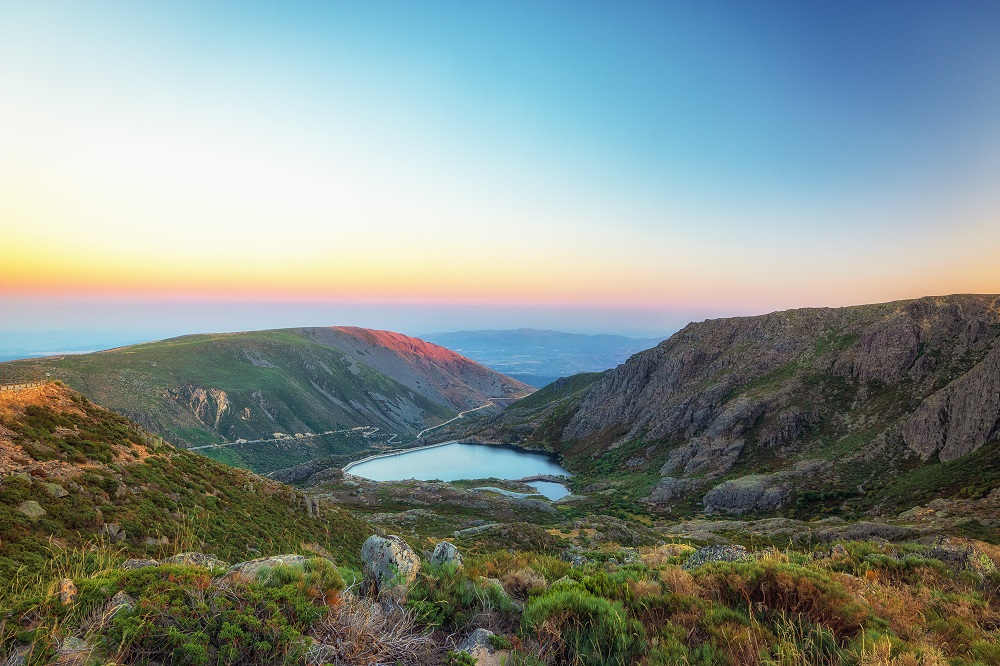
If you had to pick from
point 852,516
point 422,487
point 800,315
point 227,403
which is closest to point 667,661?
point 852,516

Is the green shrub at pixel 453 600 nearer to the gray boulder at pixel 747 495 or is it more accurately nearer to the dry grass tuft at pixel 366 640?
the dry grass tuft at pixel 366 640

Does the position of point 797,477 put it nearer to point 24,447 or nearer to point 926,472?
point 926,472

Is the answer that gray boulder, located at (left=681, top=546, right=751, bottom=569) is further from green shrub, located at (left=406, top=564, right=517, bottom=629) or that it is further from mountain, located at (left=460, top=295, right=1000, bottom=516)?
mountain, located at (left=460, top=295, right=1000, bottom=516)

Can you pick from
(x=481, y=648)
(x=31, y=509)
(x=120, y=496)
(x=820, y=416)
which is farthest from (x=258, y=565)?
(x=820, y=416)

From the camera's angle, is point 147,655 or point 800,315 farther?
point 800,315

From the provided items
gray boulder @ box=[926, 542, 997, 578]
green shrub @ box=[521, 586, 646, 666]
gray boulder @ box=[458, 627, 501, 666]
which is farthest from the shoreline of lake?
gray boulder @ box=[458, 627, 501, 666]

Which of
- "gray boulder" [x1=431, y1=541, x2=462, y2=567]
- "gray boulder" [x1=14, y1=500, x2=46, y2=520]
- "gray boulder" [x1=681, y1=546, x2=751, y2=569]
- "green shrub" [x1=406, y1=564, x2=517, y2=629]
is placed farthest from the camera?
"gray boulder" [x1=14, y1=500, x2=46, y2=520]
